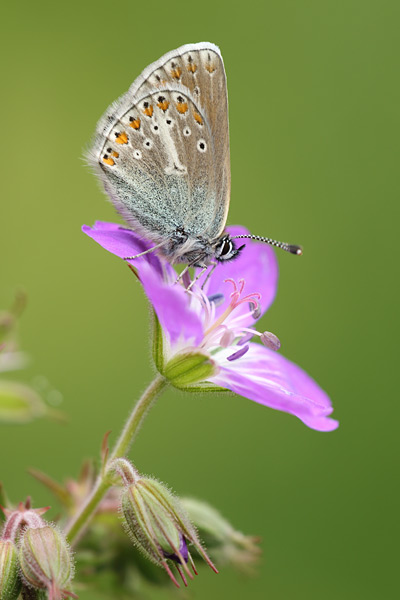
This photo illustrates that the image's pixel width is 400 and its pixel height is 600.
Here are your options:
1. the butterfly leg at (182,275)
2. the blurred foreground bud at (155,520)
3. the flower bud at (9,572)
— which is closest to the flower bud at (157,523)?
the blurred foreground bud at (155,520)

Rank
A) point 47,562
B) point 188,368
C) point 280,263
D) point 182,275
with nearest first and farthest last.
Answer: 1. point 47,562
2. point 188,368
3. point 182,275
4. point 280,263

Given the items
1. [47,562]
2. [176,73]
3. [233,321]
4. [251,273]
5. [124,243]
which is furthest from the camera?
[251,273]

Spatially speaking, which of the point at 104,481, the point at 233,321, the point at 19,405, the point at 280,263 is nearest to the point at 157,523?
the point at 104,481

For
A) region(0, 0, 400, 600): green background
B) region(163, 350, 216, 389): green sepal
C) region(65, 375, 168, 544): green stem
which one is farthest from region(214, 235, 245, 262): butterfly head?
region(0, 0, 400, 600): green background

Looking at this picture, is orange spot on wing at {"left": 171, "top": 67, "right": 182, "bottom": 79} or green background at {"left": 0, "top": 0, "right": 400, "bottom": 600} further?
→ green background at {"left": 0, "top": 0, "right": 400, "bottom": 600}

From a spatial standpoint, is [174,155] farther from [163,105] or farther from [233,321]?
[233,321]

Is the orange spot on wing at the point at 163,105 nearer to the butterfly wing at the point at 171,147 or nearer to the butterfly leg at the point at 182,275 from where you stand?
the butterfly wing at the point at 171,147

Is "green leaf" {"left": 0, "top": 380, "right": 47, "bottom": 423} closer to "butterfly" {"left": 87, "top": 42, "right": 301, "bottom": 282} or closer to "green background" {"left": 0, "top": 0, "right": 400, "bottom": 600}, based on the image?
"butterfly" {"left": 87, "top": 42, "right": 301, "bottom": 282}
